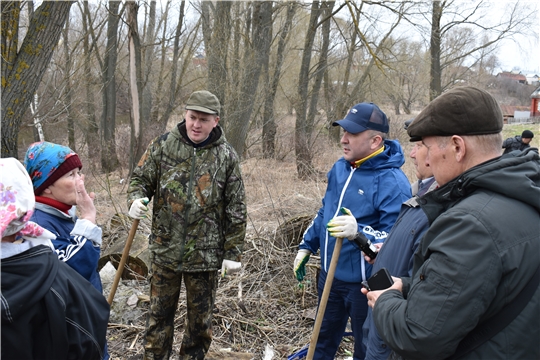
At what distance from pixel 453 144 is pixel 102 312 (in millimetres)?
1545

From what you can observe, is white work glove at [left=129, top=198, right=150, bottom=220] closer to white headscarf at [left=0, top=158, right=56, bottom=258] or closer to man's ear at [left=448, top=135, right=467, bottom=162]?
white headscarf at [left=0, top=158, right=56, bottom=258]

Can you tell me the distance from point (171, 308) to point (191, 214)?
2.55 ft

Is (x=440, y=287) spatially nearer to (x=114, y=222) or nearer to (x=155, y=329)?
(x=155, y=329)

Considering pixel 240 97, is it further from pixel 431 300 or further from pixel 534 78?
pixel 534 78

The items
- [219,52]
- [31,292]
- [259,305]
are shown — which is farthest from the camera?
[219,52]

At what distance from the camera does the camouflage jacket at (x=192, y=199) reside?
3.19 m

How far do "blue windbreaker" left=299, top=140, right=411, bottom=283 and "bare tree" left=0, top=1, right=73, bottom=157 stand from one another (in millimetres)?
3657

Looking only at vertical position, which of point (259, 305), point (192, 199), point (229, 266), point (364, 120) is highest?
point (364, 120)

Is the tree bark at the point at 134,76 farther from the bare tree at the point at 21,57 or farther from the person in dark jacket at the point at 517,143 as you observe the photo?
the person in dark jacket at the point at 517,143

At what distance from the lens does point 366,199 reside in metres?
3.00

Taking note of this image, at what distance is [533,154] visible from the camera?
1.59m

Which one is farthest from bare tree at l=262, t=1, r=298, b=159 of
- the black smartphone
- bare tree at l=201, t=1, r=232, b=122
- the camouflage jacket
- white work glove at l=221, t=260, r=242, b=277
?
the black smartphone

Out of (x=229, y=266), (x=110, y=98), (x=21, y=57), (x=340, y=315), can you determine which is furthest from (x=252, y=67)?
(x=110, y=98)

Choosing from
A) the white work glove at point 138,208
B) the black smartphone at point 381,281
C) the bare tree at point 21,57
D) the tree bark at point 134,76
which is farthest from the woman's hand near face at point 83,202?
the tree bark at point 134,76
